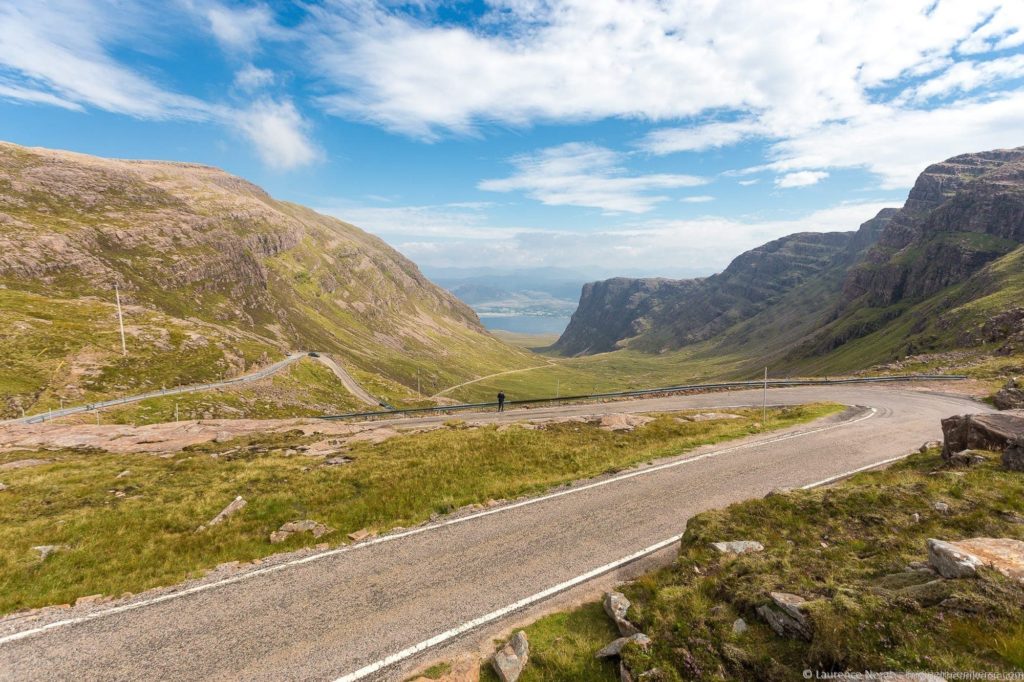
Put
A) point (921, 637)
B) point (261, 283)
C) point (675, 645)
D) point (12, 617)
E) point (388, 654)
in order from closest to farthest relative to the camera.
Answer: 1. point (921, 637)
2. point (675, 645)
3. point (388, 654)
4. point (12, 617)
5. point (261, 283)

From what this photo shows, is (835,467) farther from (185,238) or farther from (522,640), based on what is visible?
(185,238)

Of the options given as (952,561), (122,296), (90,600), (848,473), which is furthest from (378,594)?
(122,296)

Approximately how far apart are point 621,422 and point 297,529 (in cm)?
2478

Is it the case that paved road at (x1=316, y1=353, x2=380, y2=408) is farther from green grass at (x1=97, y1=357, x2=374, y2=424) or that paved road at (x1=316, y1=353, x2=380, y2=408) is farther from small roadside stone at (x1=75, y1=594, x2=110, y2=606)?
small roadside stone at (x1=75, y1=594, x2=110, y2=606)

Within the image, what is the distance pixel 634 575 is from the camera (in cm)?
1279

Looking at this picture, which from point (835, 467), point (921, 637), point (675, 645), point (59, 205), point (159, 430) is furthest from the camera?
point (59, 205)

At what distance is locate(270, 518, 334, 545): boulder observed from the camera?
1588cm

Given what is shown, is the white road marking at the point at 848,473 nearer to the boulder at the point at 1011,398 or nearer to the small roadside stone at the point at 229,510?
the boulder at the point at 1011,398

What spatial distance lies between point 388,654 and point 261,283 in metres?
210

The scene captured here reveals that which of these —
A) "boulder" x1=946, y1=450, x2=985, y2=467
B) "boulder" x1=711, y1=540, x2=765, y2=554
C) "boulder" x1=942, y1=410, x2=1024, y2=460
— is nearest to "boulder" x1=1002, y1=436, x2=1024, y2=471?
"boulder" x1=946, y1=450, x2=985, y2=467

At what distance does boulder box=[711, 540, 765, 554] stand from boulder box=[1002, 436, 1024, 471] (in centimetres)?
1096

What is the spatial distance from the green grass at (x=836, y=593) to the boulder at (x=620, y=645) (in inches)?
8.6

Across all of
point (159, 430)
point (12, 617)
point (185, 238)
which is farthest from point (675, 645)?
point (185, 238)

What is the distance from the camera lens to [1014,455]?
50.0ft
